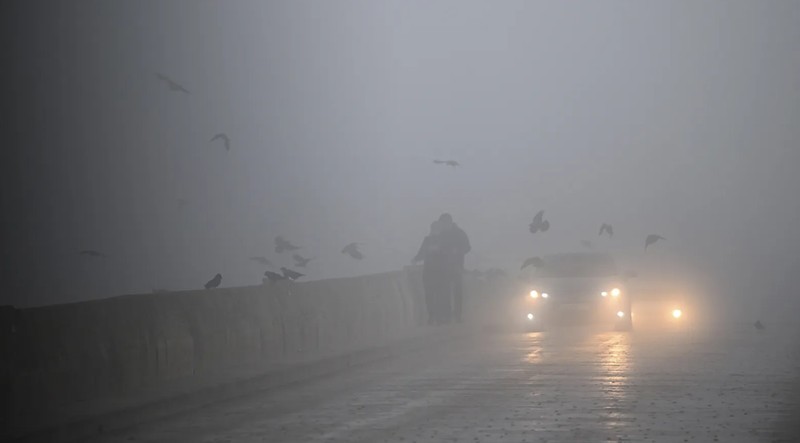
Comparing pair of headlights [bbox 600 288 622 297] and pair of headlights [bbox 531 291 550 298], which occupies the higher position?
pair of headlights [bbox 531 291 550 298]

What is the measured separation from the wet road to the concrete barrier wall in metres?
1.30

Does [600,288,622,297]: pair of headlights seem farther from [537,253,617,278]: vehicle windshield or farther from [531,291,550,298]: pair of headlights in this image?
[531,291,550,298]: pair of headlights

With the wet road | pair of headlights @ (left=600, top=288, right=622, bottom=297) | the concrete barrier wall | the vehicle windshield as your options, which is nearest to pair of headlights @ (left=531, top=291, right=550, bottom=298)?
the vehicle windshield

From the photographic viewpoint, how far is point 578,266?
1126 inches

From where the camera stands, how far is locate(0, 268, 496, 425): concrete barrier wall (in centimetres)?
1363

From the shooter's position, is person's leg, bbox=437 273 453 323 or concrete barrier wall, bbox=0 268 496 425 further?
person's leg, bbox=437 273 453 323

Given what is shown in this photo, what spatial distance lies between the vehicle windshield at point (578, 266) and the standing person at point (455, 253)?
1636 mm

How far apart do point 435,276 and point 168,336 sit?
39.5 feet

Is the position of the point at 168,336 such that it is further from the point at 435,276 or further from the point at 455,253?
the point at 455,253

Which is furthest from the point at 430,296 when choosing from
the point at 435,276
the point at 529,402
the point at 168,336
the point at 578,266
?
the point at 529,402

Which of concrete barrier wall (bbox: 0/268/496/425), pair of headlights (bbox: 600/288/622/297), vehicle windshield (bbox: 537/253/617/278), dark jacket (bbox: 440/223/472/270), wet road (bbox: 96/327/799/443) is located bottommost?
wet road (bbox: 96/327/799/443)

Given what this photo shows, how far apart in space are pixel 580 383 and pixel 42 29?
356ft

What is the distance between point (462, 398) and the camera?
14609 millimetres

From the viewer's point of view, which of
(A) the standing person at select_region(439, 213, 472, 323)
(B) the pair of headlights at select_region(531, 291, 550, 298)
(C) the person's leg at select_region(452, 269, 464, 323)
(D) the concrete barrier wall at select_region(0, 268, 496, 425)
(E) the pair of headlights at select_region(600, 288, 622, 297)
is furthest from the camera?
(C) the person's leg at select_region(452, 269, 464, 323)
